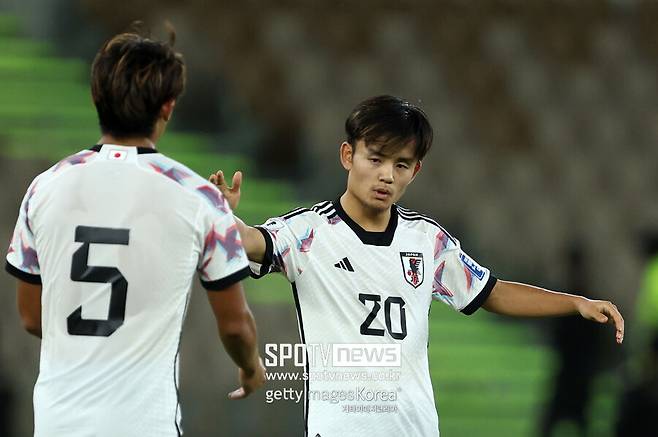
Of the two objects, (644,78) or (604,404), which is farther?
(644,78)

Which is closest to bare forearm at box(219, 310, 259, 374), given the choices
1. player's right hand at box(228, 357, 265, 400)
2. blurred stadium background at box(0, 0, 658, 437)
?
player's right hand at box(228, 357, 265, 400)

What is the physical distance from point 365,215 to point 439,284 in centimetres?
32

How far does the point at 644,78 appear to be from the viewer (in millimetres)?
7352

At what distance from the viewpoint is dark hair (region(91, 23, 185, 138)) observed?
2578mm

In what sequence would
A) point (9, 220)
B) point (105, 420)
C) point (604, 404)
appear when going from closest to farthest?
point (105, 420) → point (9, 220) → point (604, 404)

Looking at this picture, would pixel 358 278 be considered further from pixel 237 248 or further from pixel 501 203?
pixel 501 203

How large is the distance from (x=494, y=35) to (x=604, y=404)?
2.29 metres

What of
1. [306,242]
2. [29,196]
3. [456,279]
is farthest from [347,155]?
[29,196]

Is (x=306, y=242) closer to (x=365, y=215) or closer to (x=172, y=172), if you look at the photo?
(x=365, y=215)

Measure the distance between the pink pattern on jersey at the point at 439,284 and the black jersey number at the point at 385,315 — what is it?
7.8 inches

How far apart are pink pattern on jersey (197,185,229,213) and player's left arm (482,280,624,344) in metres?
1.15

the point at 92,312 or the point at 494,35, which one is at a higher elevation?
the point at 494,35

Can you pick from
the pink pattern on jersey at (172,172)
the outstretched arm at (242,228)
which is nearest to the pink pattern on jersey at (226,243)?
the pink pattern on jersey at (172,172)

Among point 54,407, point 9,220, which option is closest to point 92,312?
point 54,407
